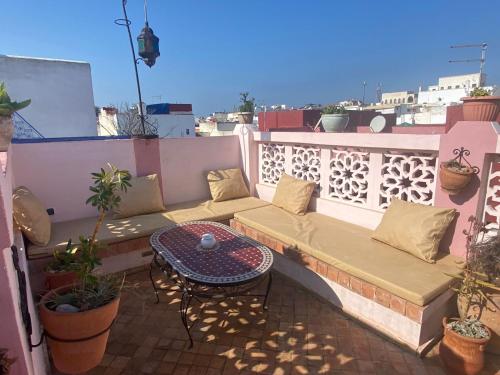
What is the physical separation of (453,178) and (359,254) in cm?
98

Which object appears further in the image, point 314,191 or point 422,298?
point 314,191

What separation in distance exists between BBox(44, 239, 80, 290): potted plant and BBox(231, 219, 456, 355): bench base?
197 centimetres

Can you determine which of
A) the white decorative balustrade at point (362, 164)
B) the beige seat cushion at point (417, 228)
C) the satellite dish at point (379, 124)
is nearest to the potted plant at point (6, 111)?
the white decorative balustrade at point (362, 164)

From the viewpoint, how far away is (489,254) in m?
2.01

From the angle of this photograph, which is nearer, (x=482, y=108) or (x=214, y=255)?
(x=482, y=108)

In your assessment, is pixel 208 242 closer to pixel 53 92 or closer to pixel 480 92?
pixel 480 92

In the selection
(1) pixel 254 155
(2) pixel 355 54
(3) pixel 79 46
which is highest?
(2) pixel 355 54

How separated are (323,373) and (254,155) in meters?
3.35

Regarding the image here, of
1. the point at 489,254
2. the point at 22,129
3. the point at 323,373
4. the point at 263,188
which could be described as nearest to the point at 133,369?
the point at 323,373

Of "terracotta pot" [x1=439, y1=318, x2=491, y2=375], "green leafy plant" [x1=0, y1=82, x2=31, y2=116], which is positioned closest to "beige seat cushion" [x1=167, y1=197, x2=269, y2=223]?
"green leafy plant" [x1=0, y1=82, x2=31, y2=116]

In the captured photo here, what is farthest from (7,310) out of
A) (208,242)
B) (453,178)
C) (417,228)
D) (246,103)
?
(246,103)

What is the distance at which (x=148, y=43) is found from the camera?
4141mm

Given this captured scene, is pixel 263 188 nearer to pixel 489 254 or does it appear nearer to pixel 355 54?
pixel 489 254

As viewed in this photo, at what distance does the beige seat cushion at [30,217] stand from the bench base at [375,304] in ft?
7.85
